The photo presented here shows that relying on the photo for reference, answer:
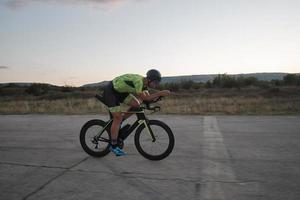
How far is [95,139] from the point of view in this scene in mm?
6422

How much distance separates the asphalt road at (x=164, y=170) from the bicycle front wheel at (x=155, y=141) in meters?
0.14

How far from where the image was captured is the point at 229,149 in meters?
6.93

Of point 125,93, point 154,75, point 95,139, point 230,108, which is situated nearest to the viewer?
point 154,75

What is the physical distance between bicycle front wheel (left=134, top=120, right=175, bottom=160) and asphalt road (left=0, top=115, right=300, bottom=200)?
5.5 inches

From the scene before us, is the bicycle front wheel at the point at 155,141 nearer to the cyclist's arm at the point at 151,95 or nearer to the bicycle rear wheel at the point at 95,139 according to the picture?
the cyclist's arm at the point at 151,95

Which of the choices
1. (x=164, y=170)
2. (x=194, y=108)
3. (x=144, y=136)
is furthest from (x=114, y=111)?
(x=194, y=108)

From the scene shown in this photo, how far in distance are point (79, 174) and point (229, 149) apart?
3.18 meters

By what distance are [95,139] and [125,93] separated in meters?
1.03

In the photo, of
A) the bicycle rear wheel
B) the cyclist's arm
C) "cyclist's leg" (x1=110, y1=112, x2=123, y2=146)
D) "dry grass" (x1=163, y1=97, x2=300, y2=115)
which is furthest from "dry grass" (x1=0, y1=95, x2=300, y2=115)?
the cyclist's arm

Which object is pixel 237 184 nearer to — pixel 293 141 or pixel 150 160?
pixel 150 160

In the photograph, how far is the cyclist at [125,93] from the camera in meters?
5.83

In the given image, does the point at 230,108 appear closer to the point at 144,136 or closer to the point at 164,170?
the point at 144,136

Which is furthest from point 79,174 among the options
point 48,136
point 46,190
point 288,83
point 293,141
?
point 288,83

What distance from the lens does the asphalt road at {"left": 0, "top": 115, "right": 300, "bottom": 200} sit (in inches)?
170
